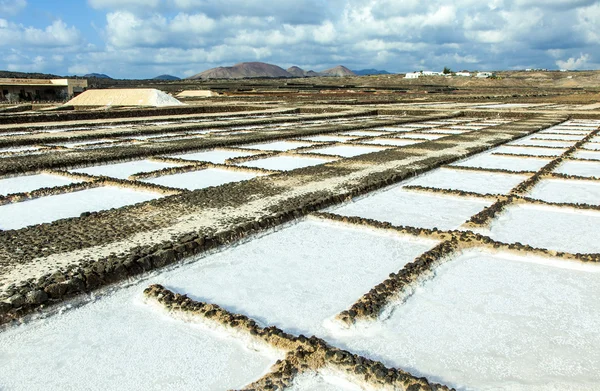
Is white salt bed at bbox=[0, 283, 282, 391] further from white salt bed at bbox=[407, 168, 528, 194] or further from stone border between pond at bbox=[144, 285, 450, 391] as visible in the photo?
white salt bed at bbox=[407, 168, 528, 194]

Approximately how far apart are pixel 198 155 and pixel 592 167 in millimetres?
5210

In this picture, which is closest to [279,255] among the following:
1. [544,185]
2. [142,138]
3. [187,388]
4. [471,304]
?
[471,304]

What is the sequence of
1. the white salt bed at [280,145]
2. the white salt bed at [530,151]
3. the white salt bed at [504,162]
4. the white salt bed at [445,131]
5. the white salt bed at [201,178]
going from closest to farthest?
the white salt bed at [201,178]
the white salt bed at [504,162]
the white salt bed at [530,151]
the white salt bed at [280,145]
the white salt bed at [445,131]

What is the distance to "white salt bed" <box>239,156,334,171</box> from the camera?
6.19 meters

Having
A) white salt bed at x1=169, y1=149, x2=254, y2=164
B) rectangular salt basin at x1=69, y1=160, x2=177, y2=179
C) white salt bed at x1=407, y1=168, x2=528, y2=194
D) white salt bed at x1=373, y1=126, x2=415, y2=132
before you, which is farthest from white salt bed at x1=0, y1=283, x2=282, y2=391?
white salt bed at x1=373, y1=126, x2=415, y2=132

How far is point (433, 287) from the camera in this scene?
2.53 m

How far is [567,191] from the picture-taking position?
4.72 metres

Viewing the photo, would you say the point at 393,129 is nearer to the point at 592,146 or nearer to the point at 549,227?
the point at 592,146

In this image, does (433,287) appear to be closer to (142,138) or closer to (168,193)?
(168,193)

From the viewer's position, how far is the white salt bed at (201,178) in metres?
5.01

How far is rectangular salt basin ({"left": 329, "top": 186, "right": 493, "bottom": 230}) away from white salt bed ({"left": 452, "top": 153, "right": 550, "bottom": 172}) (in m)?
1.97

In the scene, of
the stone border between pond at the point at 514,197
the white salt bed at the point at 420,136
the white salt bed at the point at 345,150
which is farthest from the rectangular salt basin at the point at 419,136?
the stone border between pond at the point at 514,197

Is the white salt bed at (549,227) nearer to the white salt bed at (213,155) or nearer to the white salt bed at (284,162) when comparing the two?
the white salt bed at (284,162)

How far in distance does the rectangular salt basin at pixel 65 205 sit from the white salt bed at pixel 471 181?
9.12ft
